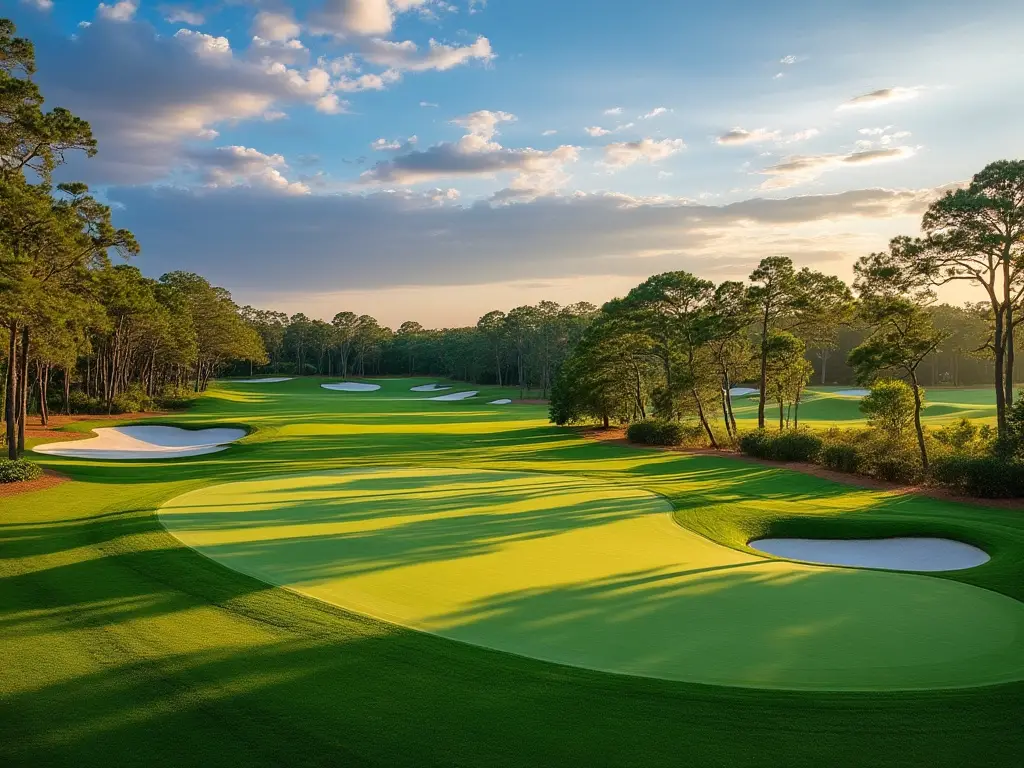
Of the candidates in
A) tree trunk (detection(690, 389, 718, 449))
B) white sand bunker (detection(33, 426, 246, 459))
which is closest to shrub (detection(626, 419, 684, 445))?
tree trunk (detection(690, 389, 718, 449))

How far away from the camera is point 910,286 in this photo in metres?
22.4

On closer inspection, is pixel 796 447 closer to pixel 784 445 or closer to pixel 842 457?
pixel 784 445

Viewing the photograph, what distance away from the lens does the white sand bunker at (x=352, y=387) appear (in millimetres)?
87300

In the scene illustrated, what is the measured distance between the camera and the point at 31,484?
728 inches

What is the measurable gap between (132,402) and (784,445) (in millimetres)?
44448

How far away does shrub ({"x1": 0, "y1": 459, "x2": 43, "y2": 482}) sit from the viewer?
18.6m

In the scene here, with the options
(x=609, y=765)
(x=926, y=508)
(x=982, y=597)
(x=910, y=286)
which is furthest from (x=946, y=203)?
(x=609, y=765)

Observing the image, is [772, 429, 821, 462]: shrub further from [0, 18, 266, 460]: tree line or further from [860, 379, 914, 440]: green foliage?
[0, 18, 266, 460]: tree line

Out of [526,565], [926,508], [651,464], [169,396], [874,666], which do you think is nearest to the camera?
[874,666]

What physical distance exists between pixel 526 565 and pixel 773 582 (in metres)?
3.89

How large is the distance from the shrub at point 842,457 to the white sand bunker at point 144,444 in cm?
2518

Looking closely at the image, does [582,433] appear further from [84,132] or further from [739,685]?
[739,685]

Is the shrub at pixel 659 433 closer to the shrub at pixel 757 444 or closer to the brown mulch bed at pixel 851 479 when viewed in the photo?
the brown mulch bed at pixel 851 479

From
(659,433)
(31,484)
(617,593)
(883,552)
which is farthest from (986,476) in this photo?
(31,484)
